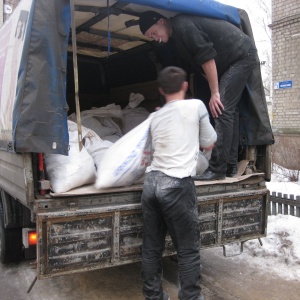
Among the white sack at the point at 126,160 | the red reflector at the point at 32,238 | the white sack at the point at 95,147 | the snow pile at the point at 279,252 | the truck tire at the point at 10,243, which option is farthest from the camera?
the snow pile at the point at 279,252

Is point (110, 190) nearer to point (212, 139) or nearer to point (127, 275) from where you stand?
point (212, 139)

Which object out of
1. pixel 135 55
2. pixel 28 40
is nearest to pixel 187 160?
pixel 28 40

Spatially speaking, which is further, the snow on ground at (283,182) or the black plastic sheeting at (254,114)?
the snow on ground at (283,182)

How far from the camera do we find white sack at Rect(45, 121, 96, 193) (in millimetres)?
2909

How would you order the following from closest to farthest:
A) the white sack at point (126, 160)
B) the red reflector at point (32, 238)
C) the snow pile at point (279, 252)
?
the white sack at point (126, 160)
the red reflector at point (32, 238)
the snow pile at point (279, 252)

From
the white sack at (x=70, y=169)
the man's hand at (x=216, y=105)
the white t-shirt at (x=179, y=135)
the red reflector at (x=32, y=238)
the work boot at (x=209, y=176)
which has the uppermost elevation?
the man's hand at (x=216, y=105)

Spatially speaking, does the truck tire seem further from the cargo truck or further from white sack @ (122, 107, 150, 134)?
white sack @ (122, 107, 150, 134)

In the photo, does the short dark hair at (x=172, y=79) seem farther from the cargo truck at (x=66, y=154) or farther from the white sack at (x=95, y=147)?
the white sack at (x=95, y=147)

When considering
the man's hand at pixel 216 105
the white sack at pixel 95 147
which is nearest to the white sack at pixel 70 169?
the white sack at pixel 95 147

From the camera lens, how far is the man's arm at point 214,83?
139 inches

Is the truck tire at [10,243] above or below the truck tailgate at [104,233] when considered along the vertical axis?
below

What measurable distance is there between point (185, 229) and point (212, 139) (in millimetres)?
715

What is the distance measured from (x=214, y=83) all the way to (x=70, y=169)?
5.08 ft

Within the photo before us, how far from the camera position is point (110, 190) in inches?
119
